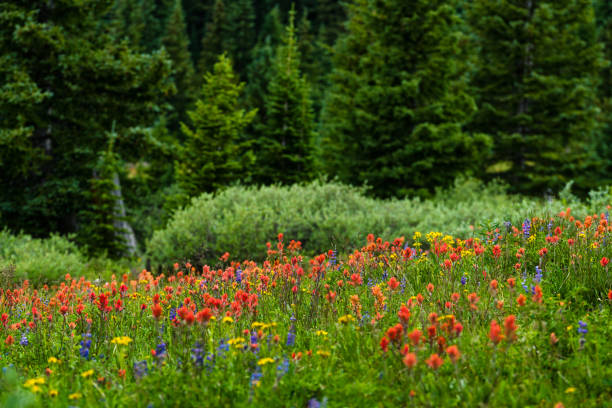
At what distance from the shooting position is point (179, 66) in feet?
147

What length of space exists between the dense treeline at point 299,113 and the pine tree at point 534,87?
0.07m

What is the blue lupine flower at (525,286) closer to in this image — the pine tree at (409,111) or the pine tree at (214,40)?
the pine tree at (409,111)

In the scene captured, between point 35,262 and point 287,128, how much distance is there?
40.4 ft

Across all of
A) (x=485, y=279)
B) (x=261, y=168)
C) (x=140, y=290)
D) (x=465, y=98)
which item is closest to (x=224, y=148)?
(x=261, y=168)

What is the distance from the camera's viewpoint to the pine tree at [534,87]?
19859 millimetres

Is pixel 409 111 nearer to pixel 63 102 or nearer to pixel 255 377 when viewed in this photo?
pixel 63 102

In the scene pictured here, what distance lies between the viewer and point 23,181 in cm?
1642

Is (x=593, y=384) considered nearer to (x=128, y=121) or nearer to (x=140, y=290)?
(x=140, y=290)

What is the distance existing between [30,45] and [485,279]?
50.2 feet

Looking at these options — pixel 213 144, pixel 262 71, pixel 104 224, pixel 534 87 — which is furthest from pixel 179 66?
pixel 104 224

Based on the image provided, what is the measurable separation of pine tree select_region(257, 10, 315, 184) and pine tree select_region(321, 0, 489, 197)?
3307 millimetres

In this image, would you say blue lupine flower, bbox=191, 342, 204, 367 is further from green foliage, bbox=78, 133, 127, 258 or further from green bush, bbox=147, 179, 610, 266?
green foliage, bbox=78, 133, 127, 258

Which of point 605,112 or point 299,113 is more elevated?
point 605,112

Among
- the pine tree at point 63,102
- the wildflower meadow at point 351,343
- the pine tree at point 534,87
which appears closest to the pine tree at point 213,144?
the pine tree at point 63,102
